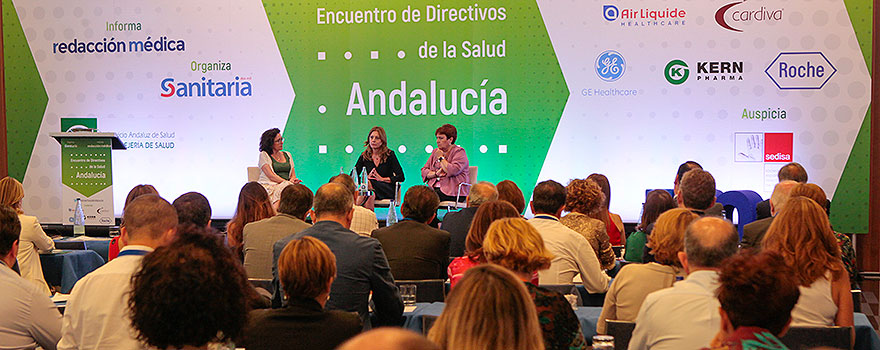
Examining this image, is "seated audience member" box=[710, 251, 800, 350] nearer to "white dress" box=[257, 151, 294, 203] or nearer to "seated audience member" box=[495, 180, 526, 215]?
"seated audience member" box=[495, 180, 526, 215]

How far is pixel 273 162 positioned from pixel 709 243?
22.4 feet

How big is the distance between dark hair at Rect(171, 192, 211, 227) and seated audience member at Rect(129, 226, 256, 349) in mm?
2530

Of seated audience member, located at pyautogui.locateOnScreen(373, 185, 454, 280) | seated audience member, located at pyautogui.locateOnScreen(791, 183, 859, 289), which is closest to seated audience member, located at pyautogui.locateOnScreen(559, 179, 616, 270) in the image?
seated audience member, located at pyautogui.locateOnScreen(373, 185, 454, 280)

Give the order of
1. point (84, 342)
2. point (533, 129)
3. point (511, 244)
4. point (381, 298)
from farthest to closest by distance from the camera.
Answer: point (533, 129) < point (381, 298) < point (511, 244) < point (84, 342)

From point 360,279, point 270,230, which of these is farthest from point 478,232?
point 270,230

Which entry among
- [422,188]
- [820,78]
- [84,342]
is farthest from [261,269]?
[820,78]

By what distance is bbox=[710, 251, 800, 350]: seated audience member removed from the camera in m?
2.21

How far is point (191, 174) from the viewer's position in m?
10.2

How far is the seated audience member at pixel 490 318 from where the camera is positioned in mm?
1739

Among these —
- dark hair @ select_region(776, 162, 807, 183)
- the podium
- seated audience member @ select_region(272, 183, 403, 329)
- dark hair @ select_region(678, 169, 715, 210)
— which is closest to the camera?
seated audience member @ select_region(272, 183, 403, 329)

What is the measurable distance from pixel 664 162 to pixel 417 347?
28.7ft

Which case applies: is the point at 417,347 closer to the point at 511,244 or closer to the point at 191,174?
the point at 511,244

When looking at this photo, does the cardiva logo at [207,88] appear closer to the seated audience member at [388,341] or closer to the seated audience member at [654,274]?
the seated audience member at [654,274]

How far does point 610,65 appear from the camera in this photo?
9375 mm
